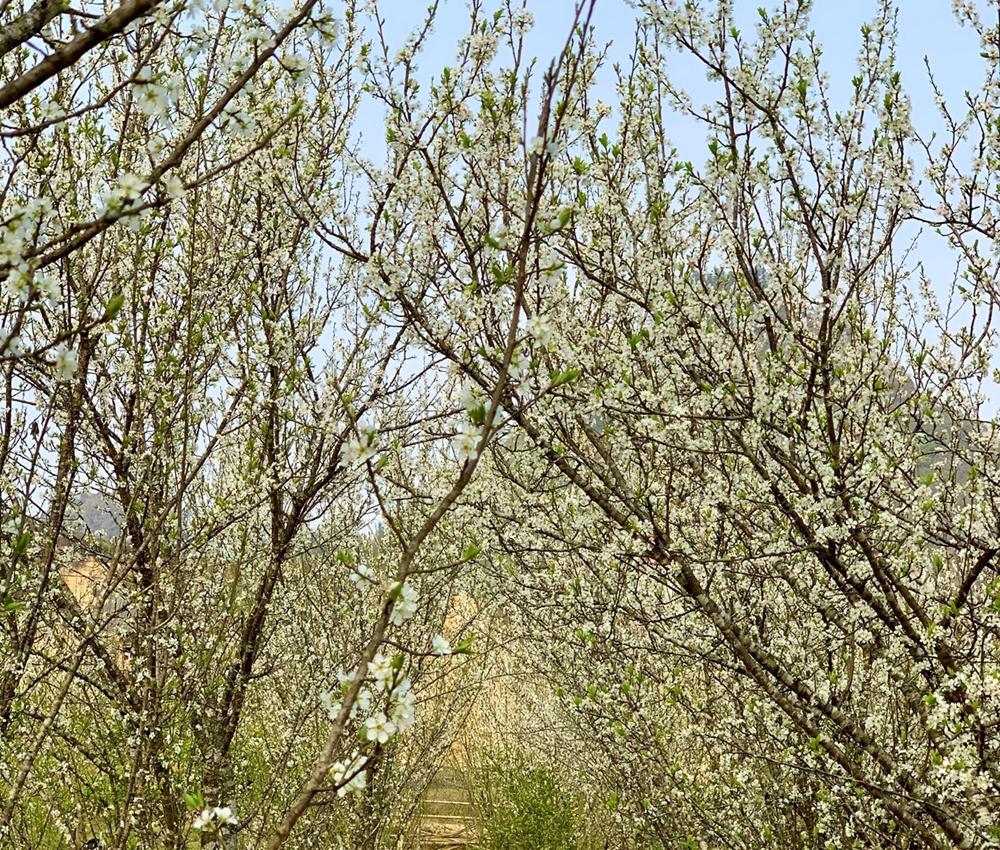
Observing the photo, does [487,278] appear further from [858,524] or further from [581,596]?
[858,524]

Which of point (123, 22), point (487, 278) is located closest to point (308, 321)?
point (487, 278)

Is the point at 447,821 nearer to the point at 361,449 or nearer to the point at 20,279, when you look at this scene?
the point at 361,449

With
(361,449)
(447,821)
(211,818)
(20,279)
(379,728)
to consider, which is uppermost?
(20,279)

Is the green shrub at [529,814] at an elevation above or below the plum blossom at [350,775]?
below

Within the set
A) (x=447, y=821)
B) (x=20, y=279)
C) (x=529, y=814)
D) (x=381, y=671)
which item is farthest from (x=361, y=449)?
(x=447, y=821)

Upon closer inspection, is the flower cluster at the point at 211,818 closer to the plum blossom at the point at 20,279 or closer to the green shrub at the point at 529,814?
the plum blossom at the point at 20,279

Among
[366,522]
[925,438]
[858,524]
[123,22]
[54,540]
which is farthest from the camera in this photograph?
[366,522]

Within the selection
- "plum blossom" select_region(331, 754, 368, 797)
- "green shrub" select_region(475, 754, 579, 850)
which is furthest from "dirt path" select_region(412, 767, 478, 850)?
"plum blossom" select_region(331, 754, 368, 797)

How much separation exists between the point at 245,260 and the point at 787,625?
3.66 meters

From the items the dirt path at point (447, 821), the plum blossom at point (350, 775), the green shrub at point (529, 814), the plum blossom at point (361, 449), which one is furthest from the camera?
the dirt path at point (447, 821)

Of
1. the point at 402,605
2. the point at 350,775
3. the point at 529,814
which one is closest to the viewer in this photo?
the point at 350,775

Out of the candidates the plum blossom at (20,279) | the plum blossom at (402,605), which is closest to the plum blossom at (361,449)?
the plum blossom at (402,605)

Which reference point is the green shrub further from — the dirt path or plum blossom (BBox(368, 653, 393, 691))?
plum blossom (BBox(368, 653, 393, 691))

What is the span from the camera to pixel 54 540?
283cm
